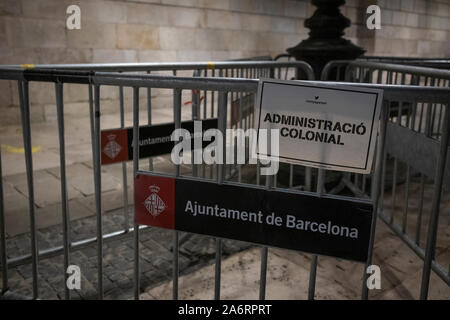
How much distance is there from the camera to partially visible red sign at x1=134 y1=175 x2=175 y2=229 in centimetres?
202

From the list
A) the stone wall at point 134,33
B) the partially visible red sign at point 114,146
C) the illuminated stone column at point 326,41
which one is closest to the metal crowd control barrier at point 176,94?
the partially visible red sign at point 114,146

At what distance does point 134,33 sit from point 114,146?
7.41 m

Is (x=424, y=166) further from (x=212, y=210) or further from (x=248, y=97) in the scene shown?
(x=248, y=97)

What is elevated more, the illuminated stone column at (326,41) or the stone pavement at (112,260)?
the illuminated stone column at (326,41)

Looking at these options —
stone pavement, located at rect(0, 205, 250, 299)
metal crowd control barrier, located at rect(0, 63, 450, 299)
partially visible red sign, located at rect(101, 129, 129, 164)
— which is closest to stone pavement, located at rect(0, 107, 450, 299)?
Result: stone pavement, located at rect(0, 205, 250, 299)

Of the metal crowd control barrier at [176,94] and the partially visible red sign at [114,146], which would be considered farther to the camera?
the partially visible red sign at [114,146]

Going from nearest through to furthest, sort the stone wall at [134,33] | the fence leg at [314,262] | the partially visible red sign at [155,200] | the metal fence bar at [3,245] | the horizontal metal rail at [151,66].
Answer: the fence leg at [314,262], the partially visible red sign at [155,200], the metal fence bar at [3,245], the horizontal metal rail at [151,66], the stone wall at [134,33]

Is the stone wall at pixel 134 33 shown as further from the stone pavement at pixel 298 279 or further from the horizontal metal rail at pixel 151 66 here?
the stone pavement at pixel 298 279

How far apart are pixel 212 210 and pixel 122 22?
871cm

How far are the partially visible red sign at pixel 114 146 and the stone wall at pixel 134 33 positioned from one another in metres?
6.12

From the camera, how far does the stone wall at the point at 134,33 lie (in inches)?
320

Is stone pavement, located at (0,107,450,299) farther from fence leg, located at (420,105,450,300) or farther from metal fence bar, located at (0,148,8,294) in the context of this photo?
fence leg, located at (420,105,450,300)

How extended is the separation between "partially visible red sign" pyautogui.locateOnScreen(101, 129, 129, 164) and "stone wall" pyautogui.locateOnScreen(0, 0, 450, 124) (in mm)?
6119
